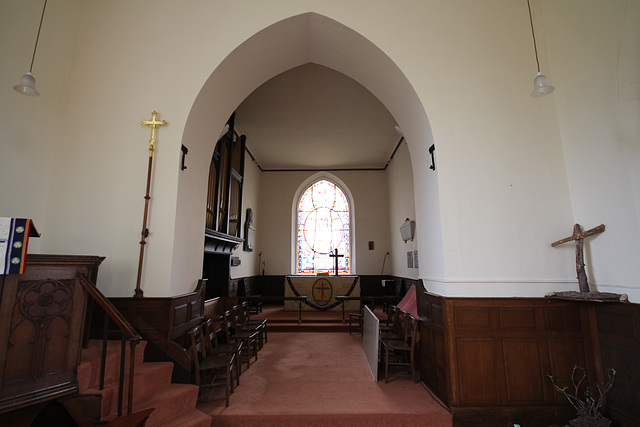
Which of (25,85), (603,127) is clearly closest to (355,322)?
(603,127)

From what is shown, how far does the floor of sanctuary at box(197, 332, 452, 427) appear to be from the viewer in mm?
2729

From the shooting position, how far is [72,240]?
10.6 ft

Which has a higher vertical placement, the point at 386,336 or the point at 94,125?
the point at 94,125

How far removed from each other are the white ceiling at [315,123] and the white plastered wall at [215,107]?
184cm

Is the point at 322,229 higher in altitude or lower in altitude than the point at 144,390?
higher

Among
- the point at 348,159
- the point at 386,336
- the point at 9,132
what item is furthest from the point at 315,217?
the point at 9,132

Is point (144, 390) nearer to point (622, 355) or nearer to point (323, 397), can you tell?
point (323, 397)

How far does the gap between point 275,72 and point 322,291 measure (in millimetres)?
5126

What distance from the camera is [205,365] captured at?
3096 millimetres

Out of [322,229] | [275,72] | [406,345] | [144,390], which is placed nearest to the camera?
[144,390]

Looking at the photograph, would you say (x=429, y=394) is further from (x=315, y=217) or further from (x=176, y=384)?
(x=315, y=217)

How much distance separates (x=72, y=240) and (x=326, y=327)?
4.25 m

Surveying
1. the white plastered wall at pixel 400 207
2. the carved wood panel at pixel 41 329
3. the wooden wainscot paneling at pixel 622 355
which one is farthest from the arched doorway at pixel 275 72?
the white plastered wall at pixel 400 207

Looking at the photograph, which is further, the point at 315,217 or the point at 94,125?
the point at 315,217
